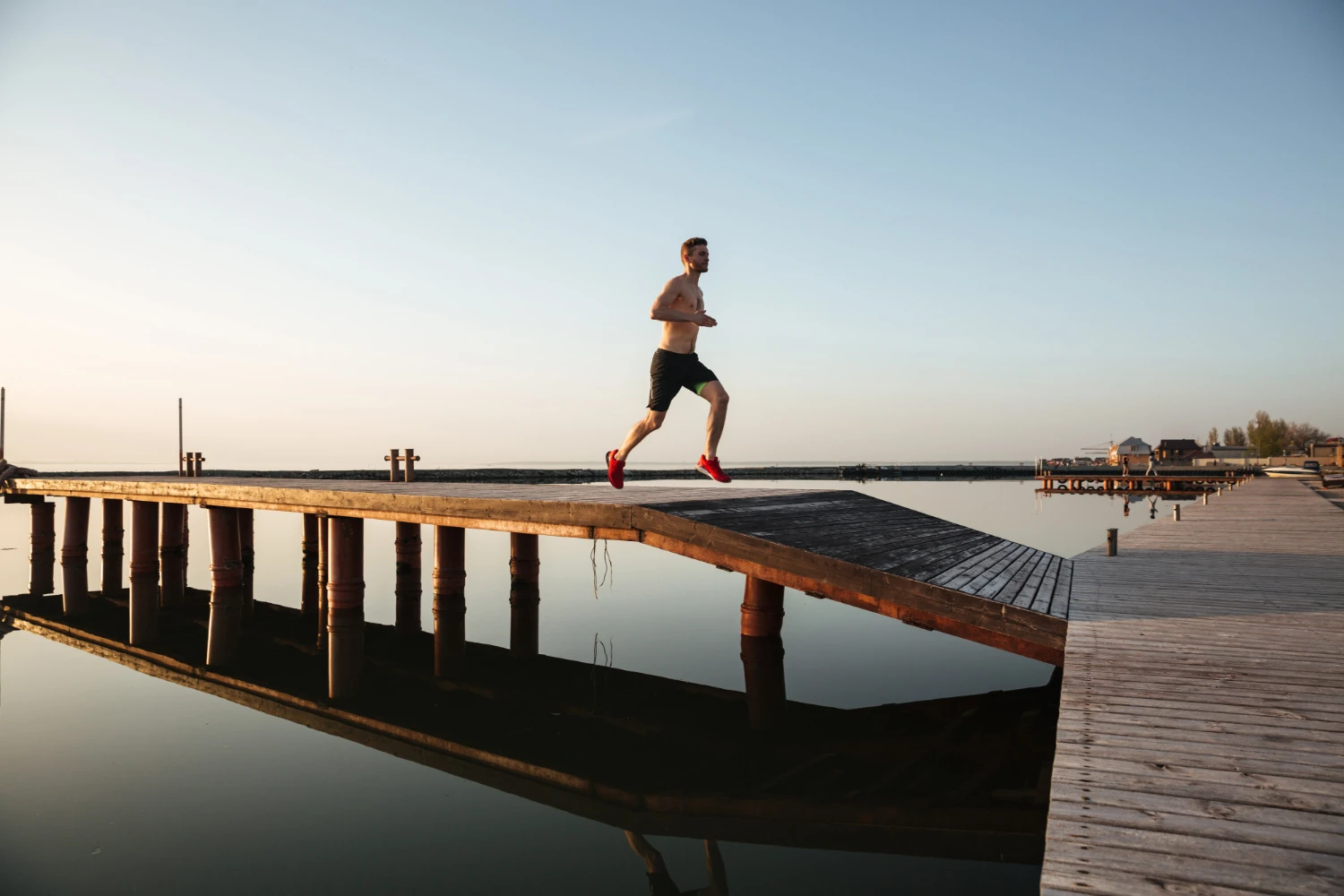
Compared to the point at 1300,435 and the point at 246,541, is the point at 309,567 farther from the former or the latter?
the point at 1300,435

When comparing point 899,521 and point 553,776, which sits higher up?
point 899,521

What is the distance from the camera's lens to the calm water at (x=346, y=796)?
5.55 meters

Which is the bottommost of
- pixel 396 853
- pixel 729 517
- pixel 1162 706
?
pixel 396 853

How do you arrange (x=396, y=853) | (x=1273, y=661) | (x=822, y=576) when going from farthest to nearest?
1. (x=822, y=576)
2. (x=396, y=853)
3. (x=1273, y=661)

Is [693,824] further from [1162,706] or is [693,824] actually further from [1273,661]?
[1273,661]

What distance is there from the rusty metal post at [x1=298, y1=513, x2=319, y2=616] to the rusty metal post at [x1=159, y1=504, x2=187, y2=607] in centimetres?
221

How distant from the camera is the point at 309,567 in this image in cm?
1914

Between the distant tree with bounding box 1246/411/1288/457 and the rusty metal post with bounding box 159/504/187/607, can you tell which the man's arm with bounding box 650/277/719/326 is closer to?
the rusty metal post with bounding box 159/504/187/607

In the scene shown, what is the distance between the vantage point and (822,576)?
6.82 m

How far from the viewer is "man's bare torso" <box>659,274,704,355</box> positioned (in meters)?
8.47

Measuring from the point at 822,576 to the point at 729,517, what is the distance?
1240mm

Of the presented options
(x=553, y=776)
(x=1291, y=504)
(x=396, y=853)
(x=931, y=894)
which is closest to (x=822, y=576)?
(x=931, y=894)

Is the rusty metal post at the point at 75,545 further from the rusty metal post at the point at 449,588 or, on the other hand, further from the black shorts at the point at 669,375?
the black shorts at the point at 669,375

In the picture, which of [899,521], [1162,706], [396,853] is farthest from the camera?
[899,521]
